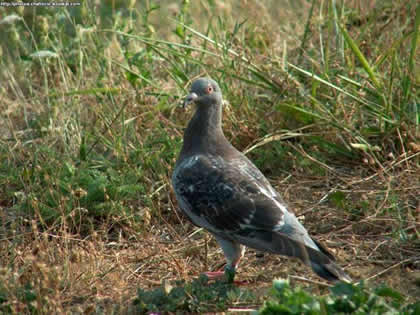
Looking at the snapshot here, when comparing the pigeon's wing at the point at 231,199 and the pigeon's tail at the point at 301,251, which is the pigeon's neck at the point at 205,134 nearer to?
the pigeon's wing at the point at 231,199

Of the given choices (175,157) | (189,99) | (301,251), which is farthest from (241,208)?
(175,157)

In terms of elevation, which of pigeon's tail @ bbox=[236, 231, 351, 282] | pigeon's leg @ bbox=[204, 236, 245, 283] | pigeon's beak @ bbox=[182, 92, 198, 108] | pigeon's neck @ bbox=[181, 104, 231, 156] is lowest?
pigeon's leg @ bbox=[204, 236, 245, 283]

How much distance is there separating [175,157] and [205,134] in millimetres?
690

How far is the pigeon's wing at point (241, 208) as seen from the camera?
3.78m

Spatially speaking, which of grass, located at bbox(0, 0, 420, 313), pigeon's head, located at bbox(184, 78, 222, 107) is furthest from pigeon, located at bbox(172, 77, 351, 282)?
grass, located at bbox(0, 0, 420, 313)

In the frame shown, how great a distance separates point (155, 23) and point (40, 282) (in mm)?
5533

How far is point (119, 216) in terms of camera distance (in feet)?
15.8

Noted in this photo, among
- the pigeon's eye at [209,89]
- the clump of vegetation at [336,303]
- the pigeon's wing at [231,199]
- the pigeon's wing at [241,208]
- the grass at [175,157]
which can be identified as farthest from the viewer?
the pigeon's eye at [209,89]

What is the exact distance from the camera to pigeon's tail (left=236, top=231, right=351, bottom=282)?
3555 millimetres

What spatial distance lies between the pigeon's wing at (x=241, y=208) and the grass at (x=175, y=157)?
0.88 ft

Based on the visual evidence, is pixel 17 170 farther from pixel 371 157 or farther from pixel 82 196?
pixel 371 157

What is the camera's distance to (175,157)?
524cm

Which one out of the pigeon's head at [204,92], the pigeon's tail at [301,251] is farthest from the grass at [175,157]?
the pigeon's head at [204,92]

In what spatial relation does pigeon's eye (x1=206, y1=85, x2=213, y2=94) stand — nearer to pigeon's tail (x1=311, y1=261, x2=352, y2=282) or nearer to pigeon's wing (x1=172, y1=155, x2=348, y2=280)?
pigeon's wing (x1=172, y1=155, x2=348, y2=280)
